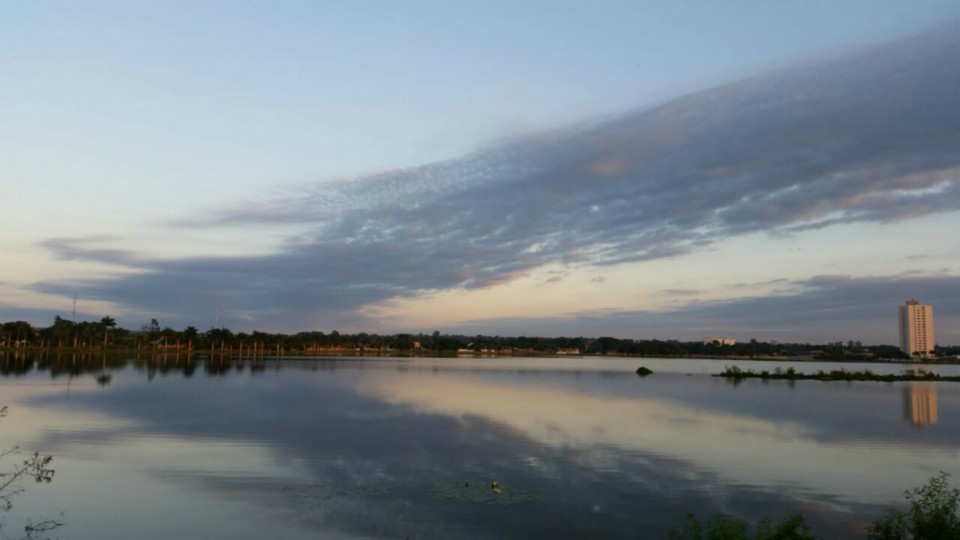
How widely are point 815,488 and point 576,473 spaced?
6.78 m

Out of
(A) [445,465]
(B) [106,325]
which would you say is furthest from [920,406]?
(B) [106,325]

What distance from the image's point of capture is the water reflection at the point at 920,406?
38.8 meters

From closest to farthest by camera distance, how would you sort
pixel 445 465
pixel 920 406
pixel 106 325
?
pixel 445 465 < pixel 920 406 < pixel 106 325

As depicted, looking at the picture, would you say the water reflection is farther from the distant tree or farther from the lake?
the distant tree

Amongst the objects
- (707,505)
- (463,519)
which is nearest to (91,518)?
(463,519)

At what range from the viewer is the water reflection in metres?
38.8

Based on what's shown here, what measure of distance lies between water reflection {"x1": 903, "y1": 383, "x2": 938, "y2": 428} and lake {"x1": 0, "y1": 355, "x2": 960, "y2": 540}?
44 centimetres

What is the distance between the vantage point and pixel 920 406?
48000 millimetres

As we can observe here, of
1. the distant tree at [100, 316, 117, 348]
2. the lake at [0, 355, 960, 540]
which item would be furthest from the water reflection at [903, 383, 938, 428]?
the distant tree at [100, 316, 117, 348]

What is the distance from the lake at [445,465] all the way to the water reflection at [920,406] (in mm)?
437

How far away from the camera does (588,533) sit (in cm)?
1426

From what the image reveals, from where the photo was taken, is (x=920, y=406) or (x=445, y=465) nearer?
(x=445, y=465)

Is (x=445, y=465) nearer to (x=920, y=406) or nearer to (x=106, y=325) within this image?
(x=920, y=406)

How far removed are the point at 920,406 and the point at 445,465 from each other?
4224cm
